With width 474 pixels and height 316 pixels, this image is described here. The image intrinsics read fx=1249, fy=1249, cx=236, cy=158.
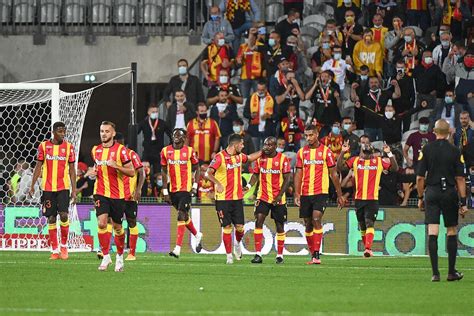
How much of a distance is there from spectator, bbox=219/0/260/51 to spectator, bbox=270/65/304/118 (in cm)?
254

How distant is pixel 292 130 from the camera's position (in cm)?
2747

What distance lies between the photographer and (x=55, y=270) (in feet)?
58.4

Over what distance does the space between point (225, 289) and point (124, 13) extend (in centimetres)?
1892

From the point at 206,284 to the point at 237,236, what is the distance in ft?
20.0

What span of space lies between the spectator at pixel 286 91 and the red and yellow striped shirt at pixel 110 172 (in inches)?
426

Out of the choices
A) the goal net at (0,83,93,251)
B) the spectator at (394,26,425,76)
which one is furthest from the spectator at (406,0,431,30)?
the goal net at (0,83,93,251)

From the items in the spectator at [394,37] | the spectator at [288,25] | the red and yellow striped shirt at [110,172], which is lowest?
the red and yellow striped shirt at [110,172]

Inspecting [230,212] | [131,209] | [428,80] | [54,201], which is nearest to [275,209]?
[230,212]

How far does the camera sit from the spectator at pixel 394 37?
28.2 metres

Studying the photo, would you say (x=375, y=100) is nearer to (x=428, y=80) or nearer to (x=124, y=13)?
(x=428, y=80)

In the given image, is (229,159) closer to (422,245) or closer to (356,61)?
(422,245)

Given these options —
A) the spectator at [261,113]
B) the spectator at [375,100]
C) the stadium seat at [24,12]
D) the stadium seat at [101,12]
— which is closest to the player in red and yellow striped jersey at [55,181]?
the spectator at [261,113]

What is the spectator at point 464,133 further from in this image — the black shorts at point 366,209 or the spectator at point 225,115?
the spectator at point 225,115

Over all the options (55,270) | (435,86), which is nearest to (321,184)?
(55,270)
